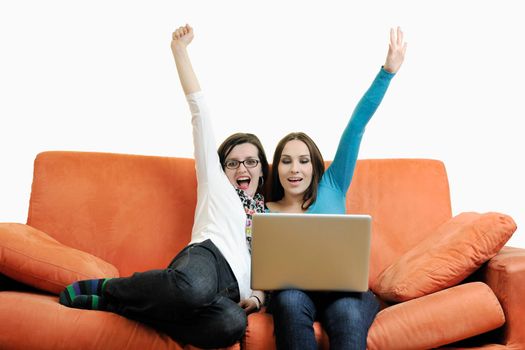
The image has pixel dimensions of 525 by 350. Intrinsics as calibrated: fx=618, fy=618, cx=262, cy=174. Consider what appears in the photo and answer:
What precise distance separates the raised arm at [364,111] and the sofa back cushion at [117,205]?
0.67 m

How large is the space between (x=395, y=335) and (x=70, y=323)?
41.2 inches

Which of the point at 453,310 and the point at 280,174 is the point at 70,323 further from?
the point at 453,310

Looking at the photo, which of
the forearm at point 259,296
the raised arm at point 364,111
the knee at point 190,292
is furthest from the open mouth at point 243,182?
the knee at point 190,292

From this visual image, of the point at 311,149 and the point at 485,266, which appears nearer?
the point at 485,266

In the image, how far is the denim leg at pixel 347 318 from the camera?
191cm

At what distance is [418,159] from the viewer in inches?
111

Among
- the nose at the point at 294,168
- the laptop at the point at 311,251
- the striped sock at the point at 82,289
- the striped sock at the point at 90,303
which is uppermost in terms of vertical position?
the nose at the point at 294,168

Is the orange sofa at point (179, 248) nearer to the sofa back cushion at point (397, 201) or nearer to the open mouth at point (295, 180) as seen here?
the sofa back cushion at point (397, 201)

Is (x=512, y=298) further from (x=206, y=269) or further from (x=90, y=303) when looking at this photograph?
(x=90, y=303)

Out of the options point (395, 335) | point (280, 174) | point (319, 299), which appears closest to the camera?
point (395, 335)

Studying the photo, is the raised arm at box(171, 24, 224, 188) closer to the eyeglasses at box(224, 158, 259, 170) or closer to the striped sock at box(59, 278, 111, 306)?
the eyeglasses at box(224, 158, 259, 170)

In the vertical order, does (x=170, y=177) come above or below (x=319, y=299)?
above

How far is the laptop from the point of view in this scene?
1.92 metres

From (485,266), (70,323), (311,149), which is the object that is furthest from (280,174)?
(70,323)
